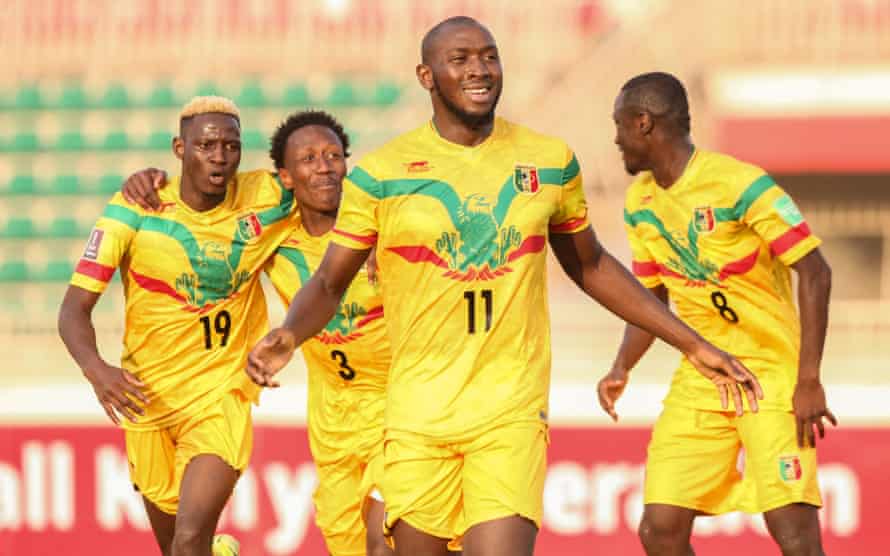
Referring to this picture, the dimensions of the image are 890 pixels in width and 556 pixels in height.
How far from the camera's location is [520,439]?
204 inches

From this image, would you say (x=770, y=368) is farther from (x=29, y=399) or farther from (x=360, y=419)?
(x=29, y=399)

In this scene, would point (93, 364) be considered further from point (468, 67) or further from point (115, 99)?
point (115, 99)

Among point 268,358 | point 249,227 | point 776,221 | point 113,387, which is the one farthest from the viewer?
point 249,227

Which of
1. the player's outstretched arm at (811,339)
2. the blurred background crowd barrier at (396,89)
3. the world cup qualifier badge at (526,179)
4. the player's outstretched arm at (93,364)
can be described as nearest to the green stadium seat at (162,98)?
the blurred background crowd barrier at (396,89)

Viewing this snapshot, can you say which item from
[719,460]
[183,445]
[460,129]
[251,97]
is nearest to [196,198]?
[183,445]

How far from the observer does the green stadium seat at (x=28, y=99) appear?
17891mm

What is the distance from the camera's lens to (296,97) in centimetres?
1739

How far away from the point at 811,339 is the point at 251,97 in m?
11.8

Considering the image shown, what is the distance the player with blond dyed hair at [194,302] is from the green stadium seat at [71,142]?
1095cm

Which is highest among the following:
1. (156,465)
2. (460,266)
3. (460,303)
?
(460,266)

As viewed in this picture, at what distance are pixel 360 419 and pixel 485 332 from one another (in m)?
1.87

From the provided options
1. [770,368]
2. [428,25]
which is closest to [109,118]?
[428,25]

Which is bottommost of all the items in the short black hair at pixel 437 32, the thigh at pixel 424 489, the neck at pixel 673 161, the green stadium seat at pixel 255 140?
the thigh at pixel 424 489

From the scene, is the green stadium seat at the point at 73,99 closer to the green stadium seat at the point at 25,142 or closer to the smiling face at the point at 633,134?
the green stadium seat at the point at 25,142
